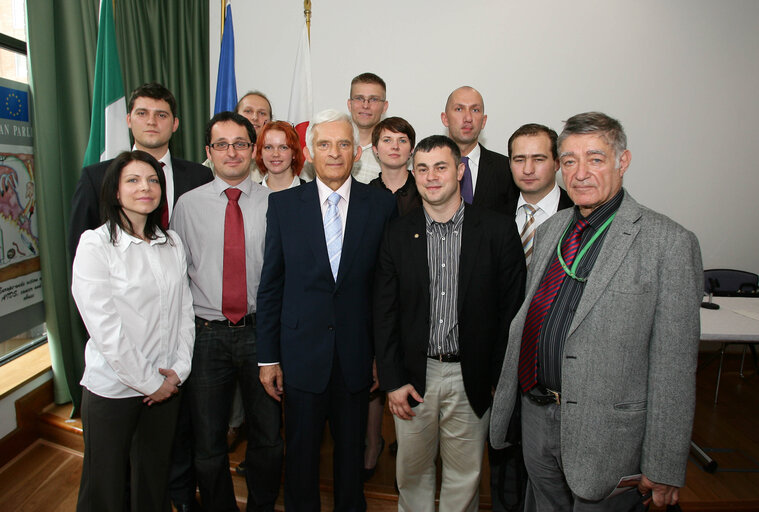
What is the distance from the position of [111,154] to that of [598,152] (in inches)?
113

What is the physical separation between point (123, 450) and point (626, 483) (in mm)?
1896

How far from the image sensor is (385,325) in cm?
181

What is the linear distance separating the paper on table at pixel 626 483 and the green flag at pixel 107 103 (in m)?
3.24

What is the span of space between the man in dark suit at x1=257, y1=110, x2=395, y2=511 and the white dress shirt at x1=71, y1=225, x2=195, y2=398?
1.24 ft

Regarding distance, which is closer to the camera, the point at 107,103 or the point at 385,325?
the point at 385,325

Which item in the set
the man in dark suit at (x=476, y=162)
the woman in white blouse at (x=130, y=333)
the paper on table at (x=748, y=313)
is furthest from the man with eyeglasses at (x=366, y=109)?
the paper on table at (x=748, y=313)

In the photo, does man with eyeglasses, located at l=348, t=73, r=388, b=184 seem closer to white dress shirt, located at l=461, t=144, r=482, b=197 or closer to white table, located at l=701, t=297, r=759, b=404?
white dress shirt, located at l=461, t=144, r=482, b=197

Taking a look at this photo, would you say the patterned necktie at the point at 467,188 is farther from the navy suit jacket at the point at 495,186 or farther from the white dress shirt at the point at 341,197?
the white dress shirt at the point at 341,197

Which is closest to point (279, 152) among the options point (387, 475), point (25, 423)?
point (387, 475)

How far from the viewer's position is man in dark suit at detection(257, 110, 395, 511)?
1.83 meters

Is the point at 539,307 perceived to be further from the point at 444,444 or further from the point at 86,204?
the point at 86,204

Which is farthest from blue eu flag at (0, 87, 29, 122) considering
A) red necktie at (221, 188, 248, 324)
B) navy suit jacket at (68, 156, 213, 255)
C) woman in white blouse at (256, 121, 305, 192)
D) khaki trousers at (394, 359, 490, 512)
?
khaki trousers at (394, 359, 490, 512)

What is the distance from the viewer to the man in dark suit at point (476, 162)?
2.61 m

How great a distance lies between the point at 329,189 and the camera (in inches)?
A: 75.5
